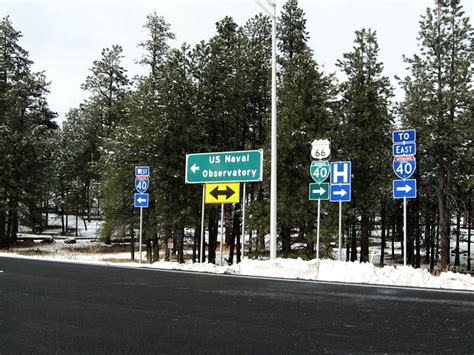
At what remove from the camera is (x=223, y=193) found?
16641 millimetres

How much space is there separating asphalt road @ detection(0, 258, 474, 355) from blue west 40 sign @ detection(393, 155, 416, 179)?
5.39 meters

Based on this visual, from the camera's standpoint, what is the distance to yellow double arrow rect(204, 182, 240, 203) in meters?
16.4

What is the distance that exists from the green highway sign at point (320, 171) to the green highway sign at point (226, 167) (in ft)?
6.25

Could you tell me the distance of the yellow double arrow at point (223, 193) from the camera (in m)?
16.4

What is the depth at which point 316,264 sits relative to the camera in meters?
12.0

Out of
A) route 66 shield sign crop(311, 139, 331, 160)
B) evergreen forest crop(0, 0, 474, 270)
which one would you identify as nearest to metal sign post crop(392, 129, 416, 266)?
route 66 shield sign crop(311, 139, 331, 160)

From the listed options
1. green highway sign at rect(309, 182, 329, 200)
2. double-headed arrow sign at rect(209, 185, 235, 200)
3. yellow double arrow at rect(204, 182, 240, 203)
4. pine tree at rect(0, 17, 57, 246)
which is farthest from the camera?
pine tree at rect(0, 17, 57, 246)

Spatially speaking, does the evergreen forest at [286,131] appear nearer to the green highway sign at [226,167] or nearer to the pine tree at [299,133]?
the pine tree at [299,133]

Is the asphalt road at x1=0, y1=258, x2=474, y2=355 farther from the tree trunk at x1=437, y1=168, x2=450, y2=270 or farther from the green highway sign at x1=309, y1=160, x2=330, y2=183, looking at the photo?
the tree trunk at x1=437, y1=168, x2=450, y2=270

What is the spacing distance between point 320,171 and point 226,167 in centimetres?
→ 357

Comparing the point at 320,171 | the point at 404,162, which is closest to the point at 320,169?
the point at 320,171

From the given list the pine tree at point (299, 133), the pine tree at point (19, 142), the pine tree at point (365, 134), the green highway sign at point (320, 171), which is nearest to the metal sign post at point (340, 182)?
the green highway sign at point (320, 171)

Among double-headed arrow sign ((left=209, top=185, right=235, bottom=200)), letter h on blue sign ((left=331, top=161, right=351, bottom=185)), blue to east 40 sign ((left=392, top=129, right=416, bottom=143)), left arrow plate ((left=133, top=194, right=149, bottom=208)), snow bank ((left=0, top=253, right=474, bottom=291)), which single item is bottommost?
snow bank ((left=0, top=253, right=474, bottom=291))

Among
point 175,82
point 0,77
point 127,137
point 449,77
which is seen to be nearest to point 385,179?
point 449,77
